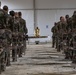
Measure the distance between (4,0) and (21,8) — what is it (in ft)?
5.66

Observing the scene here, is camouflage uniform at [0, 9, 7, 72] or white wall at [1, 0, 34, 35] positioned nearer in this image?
camouflage uniform at [0, 9, 7, 72]

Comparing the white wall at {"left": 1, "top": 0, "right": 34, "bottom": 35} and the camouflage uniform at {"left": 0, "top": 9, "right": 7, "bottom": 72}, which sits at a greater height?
the white wall at {"left": 1, "top": 0, "right": 34, "bottom": 35}

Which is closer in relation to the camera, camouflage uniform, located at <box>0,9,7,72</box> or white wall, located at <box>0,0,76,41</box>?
camouflage uniform, located at <box>0,9,7,72</box>

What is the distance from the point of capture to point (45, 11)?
25.5 meters

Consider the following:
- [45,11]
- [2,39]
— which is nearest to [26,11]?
[45,11]

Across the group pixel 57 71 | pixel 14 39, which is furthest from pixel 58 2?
pixel 57 71

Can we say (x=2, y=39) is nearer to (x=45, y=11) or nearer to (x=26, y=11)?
(x=26, y=11)

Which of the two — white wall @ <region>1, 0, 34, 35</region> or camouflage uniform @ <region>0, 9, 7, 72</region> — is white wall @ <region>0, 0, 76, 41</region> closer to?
white wall @ <region>1, 0, 34, 35</region>

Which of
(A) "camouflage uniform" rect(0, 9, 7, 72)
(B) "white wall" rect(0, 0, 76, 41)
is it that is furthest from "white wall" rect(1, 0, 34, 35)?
(A) "camouflage uniform" rect(0, 9, 7, 72)

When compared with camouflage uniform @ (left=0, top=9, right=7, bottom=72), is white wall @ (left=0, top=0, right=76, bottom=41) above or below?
above

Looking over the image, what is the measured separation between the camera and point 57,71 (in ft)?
24.0

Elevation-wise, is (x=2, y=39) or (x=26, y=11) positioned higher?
(x=26, y=11)

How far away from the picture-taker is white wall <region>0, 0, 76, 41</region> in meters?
25.4

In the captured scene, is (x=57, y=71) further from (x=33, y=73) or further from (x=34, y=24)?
(x=34, y=24)
